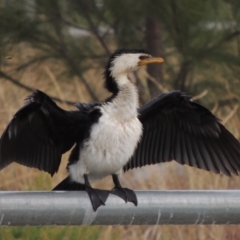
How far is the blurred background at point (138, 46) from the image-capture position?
4.87 m

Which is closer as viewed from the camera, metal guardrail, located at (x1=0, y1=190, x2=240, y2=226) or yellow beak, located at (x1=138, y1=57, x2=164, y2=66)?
metal guardrail, located at (x1=0, y1=190, x2=240, y2=226)

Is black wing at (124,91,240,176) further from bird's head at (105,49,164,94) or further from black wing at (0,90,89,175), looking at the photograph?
black wing at (0,90,89,175)

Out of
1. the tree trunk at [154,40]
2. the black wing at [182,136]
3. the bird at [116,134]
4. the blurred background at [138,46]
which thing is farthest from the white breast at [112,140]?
the tree trunk at [154,40]

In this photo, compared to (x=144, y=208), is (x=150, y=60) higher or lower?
lower

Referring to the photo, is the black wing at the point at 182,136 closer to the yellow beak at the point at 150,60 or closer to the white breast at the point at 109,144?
the yellow beak at the point at 150,60

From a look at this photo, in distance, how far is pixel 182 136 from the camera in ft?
11.3

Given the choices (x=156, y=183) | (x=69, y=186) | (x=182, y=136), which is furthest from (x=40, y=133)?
(x=156, y=183)

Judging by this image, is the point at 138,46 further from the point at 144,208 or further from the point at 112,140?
the point at 144,208

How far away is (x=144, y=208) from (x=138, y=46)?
3.61m

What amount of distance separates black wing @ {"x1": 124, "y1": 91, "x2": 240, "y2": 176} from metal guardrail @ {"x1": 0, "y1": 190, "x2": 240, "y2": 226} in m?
1.14

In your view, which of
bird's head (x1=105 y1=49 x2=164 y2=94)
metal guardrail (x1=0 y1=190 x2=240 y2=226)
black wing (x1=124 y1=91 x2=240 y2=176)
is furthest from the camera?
black wing (x1=124 y1=91 x2=240 y2=176)

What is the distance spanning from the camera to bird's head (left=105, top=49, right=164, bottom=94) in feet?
10.1

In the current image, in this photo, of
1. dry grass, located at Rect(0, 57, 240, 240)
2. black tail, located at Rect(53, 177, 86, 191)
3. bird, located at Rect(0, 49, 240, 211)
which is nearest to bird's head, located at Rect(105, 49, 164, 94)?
bird, located at Rect(0, 49, 240, 211)

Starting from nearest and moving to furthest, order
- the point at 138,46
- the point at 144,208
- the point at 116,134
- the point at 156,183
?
the point at 144,208
the point at 116,134
the point at 156,183
the point at 138,46
